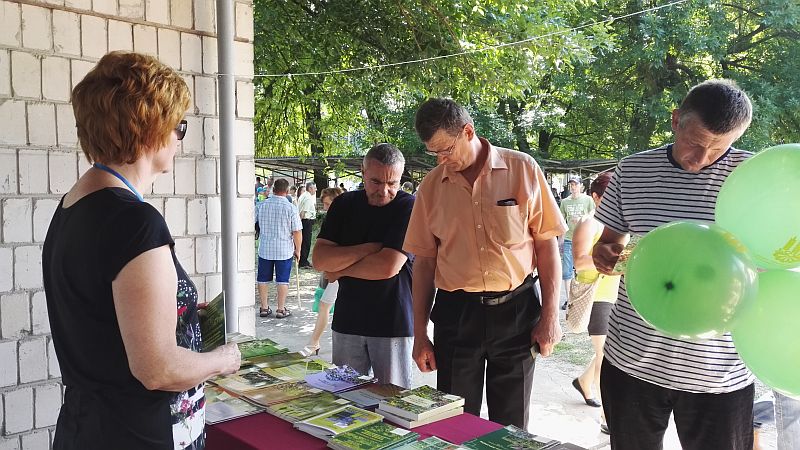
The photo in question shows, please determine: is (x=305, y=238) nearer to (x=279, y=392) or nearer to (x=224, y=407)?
(x=279, y=392)

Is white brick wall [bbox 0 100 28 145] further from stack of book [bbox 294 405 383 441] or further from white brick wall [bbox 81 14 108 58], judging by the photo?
stack of book [bbox 294 405 383 441]

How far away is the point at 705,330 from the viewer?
63.1 inches

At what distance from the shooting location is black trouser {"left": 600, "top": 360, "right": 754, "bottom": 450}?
6.84 feet

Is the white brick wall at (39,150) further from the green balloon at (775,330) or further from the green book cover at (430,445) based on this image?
the green balloon at (775,330)

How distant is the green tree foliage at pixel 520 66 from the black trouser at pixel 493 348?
480 centimetres

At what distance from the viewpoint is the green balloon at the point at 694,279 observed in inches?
61.4

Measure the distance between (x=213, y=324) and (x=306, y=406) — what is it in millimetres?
554

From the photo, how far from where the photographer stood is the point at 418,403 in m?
2.09

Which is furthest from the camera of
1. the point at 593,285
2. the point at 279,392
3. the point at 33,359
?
the point at 593,285

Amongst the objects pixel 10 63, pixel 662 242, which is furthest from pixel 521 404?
pixel 10 63

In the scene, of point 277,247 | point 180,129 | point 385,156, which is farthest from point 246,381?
point 277,247

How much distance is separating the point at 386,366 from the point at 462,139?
1197 mm

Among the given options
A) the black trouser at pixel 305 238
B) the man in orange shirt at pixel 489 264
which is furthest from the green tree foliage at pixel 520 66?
the man in orange shirt at pixel 489 264

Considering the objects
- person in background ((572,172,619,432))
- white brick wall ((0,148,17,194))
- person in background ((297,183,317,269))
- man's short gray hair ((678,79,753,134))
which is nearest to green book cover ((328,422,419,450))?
man's short gray hair ((678,79,753,134))
